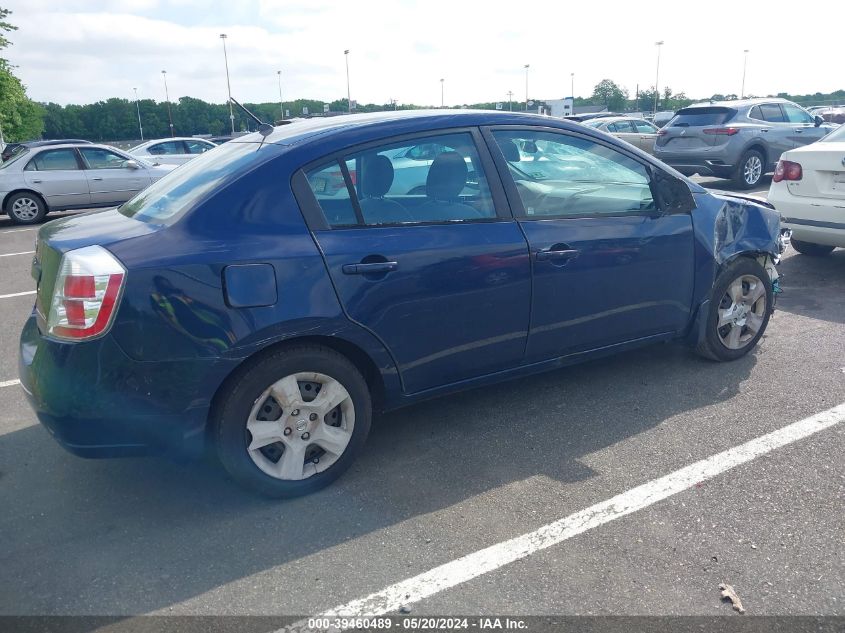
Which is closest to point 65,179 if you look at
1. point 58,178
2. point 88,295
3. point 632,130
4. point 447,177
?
point 58,178

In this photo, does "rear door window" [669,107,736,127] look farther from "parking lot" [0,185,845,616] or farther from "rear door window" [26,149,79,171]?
"rear door window" [26,149,79,171]

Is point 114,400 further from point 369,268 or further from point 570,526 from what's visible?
point 570,526

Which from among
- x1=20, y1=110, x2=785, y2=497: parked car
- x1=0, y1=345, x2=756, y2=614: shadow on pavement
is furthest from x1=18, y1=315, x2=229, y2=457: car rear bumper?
x1=0, y1=345, x2=756, y2=614: shadow on pavement

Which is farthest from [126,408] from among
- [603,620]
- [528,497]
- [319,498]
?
[603,620]

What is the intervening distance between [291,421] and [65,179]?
12357 mm

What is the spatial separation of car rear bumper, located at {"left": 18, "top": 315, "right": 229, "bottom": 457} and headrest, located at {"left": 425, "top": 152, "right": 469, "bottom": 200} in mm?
1416

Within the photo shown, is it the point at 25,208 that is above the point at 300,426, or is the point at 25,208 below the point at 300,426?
above

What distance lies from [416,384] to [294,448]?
2.21 feet

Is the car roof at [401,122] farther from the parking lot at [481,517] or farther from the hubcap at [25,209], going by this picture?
the hubcap at [25,209]

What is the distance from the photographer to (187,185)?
342cm

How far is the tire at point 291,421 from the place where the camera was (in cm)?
303

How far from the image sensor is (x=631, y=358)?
4848 millimetres

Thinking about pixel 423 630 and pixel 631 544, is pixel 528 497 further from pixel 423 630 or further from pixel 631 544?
pixel 423 630

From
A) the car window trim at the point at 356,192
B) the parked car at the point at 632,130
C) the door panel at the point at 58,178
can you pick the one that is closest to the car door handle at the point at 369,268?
the car window trim at the point at 356,192
